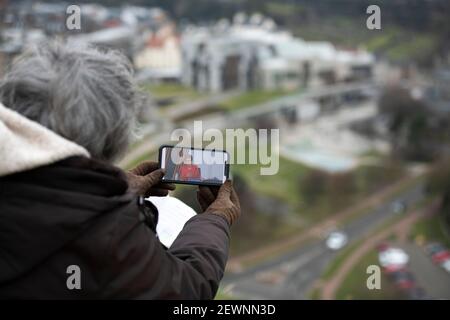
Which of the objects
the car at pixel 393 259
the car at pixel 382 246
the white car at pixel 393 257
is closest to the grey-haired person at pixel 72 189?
the car at pixel 393 259

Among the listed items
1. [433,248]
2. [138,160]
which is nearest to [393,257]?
[433,248]

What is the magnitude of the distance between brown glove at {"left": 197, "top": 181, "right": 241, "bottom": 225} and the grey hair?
0.19 metres

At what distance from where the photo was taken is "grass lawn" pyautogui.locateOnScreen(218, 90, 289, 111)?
46.1 feet

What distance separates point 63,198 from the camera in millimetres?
635

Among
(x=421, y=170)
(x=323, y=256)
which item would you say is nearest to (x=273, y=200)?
(x=323, y=256)

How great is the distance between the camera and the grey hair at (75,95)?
0.66 meters

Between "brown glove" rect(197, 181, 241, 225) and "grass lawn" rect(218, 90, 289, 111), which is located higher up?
"brown glove" rect(197, 181, 241, 225)

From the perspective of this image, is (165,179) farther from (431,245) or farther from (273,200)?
(273,200)

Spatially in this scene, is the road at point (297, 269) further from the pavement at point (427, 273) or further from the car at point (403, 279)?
the car at point (403, 279)

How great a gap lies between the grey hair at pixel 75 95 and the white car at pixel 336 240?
29.6 ft

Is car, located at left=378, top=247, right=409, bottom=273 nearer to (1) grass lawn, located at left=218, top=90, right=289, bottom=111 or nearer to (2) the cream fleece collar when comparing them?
(1) grass lawn, located at left=218, top=90, right=289, bottom=111

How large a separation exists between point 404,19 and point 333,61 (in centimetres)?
209

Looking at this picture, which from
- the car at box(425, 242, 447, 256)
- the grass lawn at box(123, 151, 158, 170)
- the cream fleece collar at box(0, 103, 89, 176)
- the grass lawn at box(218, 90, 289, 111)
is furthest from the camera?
the grass lawn at box(218, 90, 289, 111)

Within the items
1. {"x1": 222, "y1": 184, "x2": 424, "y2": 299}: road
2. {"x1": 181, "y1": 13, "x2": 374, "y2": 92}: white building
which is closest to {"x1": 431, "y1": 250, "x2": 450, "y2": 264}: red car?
{"x1": 222, "y1": 184, "x2": 424, "y2": 299}: road
